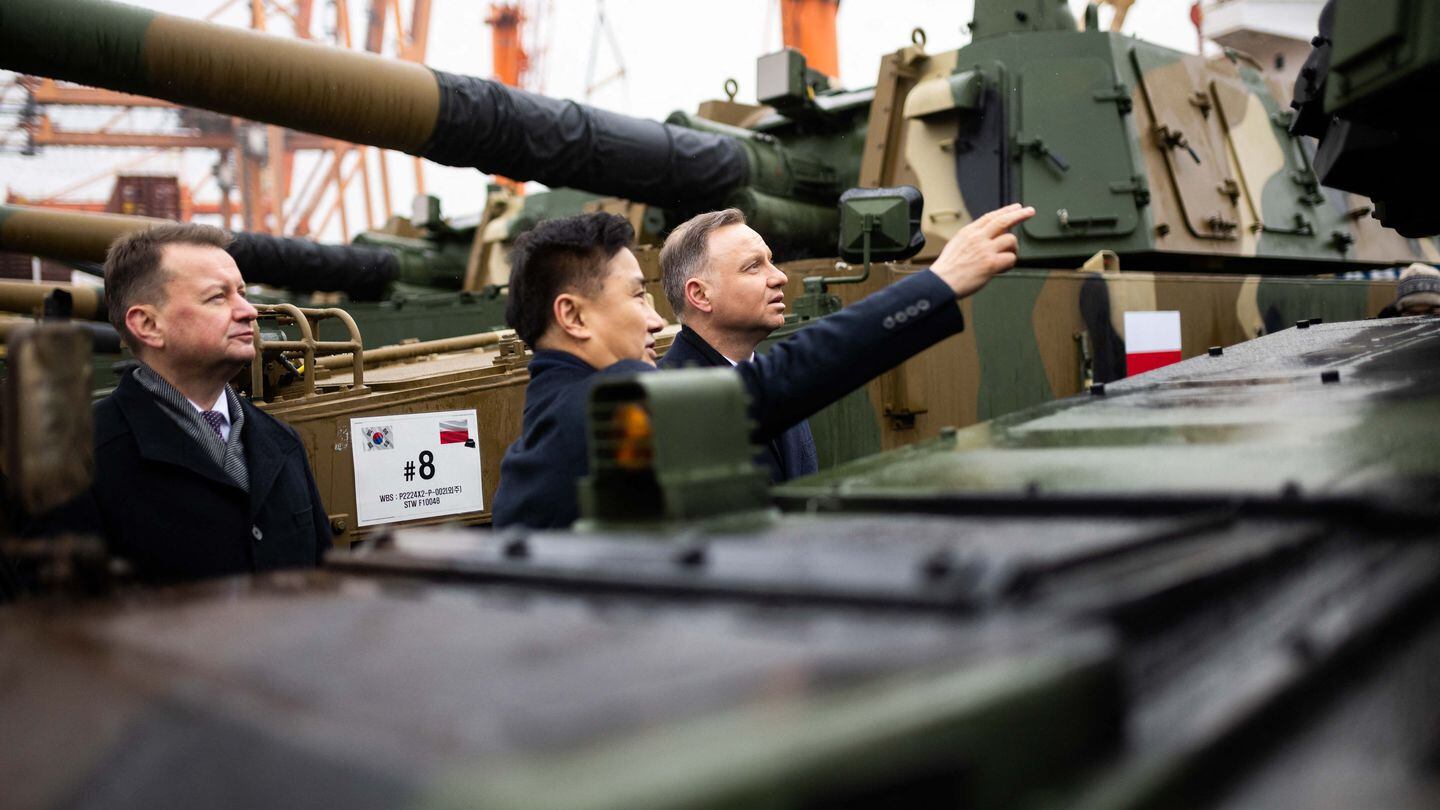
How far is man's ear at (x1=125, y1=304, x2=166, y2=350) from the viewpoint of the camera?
10.2 ft

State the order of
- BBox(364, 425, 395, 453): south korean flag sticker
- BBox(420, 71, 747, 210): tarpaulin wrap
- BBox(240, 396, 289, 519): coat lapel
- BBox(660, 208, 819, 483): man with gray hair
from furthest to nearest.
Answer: BBox(420, 71, 747, 210): tarpaulin wrap
BBox(364, 425, 395, 453): south korean flag sticker
BBox(660, 208, 819, 483): man with gray hair
BBox(240, 396, 289, 519): coat lapel

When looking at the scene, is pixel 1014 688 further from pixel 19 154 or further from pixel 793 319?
pixel 19 154

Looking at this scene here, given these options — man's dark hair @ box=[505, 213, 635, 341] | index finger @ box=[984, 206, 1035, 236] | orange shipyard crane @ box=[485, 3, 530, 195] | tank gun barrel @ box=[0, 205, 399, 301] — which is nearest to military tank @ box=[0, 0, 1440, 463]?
index finger @ box=[984, 206, 1035, 236]

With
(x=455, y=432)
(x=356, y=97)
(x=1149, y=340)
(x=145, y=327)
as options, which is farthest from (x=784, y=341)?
(x=356, y=97)

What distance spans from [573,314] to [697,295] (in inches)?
33.6

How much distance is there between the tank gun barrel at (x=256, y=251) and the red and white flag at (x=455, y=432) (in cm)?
369

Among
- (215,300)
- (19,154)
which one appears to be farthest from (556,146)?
(19,154)

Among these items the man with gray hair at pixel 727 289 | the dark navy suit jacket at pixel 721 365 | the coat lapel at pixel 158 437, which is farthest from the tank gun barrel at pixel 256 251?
the dark navy suit jacket at pixel 721 365

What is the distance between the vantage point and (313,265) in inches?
436

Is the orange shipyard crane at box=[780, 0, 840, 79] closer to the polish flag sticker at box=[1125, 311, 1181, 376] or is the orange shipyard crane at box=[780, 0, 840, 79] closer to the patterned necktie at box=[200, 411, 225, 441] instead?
the polish flag sticker at box=[1125, 311, 1181, 376]

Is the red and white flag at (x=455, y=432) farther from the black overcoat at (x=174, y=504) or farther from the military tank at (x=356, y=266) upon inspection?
the military tank at (x=356, y=266)

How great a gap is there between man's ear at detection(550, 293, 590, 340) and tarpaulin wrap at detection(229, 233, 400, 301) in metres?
8.05

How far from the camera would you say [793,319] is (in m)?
4.76

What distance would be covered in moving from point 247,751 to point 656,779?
339 mm
